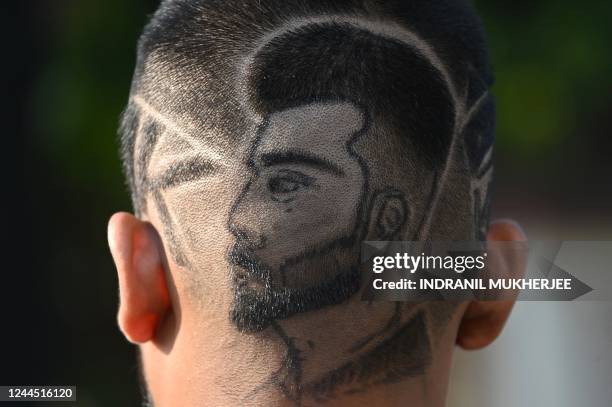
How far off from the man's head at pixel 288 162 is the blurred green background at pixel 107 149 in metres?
3.60

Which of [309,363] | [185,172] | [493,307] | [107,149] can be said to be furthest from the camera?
[107,149]

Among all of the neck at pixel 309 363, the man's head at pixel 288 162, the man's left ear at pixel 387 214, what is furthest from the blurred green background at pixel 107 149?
the man's left ear at pixel 387 214

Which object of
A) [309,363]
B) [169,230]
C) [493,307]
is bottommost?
[309,363]

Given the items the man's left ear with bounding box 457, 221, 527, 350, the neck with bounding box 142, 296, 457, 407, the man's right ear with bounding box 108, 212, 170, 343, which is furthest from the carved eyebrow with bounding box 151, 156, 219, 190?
the man's left ear with bounding box 457, 221, 527, 350

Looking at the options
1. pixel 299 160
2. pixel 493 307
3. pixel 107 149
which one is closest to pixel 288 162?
pixel 299 160

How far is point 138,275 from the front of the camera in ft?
5.99

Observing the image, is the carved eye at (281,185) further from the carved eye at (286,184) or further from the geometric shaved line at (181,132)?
the geometric shaved line at (181,132)

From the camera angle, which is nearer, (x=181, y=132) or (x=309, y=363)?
(x=309, y=363)

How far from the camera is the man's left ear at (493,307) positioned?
1995 mm

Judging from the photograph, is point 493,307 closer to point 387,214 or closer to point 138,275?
point 387,214

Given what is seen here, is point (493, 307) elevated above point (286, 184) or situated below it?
below

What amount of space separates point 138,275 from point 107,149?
12.2 ft

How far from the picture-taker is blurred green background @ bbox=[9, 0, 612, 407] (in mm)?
5355

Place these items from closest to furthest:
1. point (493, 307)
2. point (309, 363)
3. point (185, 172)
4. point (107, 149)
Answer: point (309, 363) → point (185, 172) → point (493, 307) → point (107, 149)
